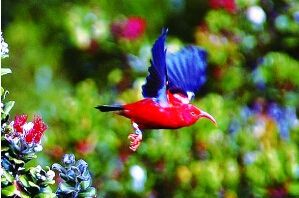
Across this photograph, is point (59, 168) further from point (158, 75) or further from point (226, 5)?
point (226, 5)

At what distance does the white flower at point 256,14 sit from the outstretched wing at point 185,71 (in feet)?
3.31

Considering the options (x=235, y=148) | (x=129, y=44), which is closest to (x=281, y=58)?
(x=235, y=148)

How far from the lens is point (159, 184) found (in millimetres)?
1812

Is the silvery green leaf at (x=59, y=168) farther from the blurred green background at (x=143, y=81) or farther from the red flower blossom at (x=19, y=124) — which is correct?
the blurred green background at (x=143, y=81)

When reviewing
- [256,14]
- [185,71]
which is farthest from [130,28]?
[185,71]

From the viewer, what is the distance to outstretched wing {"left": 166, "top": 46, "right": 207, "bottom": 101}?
38.5 inches

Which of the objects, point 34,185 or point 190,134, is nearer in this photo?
point 34,185

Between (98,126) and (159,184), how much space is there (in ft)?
0.65

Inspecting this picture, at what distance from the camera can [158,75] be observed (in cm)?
Answer: 92

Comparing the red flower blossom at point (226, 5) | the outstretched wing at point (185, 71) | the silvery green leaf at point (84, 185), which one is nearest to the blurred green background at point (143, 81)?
the red flower blossom at point (226, 5)

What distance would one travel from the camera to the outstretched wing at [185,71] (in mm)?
978

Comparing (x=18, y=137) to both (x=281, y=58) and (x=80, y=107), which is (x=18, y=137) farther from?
(x=281, y=58)

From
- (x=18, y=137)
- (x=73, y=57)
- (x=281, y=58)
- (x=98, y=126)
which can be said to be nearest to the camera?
(x=18, y=137)

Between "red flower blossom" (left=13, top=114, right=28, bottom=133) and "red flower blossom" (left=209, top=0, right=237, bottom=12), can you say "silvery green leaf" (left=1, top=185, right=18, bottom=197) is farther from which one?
"red flower blossom" (left=209, top=0, right=237, bottom=12)
